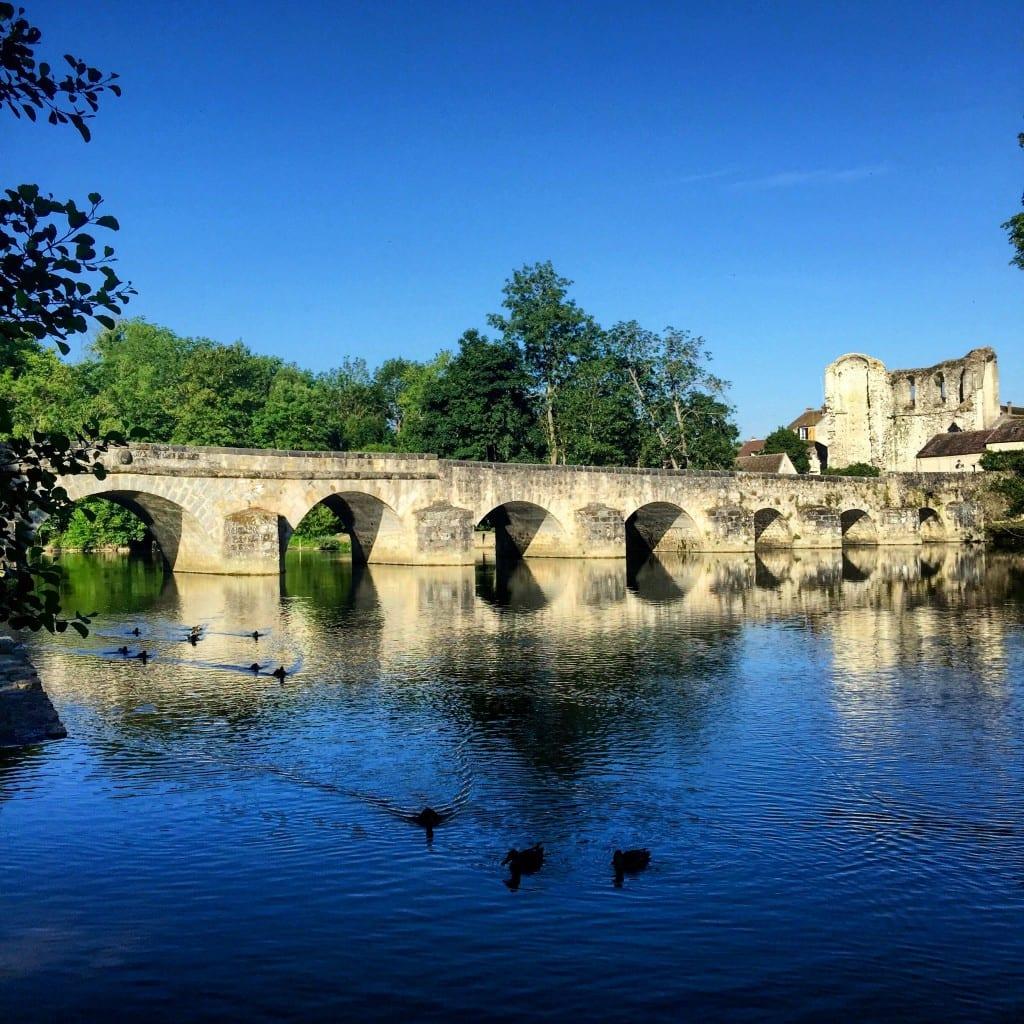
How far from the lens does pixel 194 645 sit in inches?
809

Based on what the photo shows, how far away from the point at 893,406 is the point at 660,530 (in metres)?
28.6

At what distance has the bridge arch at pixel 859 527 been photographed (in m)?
54.1

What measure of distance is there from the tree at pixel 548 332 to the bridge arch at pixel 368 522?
1607 centimetres

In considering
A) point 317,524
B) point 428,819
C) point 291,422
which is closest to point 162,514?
point 317,524

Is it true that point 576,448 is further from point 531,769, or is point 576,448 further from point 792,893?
point 792,893

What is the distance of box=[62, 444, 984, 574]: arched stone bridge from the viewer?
111ft

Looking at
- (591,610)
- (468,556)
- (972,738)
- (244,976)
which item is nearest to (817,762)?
(972,738)

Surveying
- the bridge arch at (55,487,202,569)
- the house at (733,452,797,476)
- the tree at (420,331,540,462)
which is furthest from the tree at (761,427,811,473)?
the bridge arch at (55,487,202,569)

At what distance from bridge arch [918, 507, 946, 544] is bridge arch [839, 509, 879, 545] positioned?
2.49 meters

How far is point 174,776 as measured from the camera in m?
11.6

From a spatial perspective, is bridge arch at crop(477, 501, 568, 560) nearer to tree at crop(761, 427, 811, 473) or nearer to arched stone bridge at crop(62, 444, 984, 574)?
arched stone bridge at crop(62, 444, 984, 574)

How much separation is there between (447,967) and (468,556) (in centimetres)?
3205

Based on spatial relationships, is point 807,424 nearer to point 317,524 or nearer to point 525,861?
point 317,524

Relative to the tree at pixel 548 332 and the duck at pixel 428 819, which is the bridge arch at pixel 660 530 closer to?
the tree at pixel 548 332
